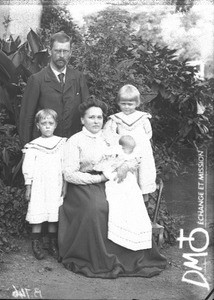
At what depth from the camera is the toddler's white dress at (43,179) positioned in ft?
14.7

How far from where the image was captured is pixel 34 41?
Result: 620cm

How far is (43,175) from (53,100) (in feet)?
2.28

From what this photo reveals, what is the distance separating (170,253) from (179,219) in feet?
2.52

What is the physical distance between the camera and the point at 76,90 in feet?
15.9

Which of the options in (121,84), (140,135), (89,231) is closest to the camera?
(89,231)

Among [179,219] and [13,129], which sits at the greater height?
[13,129]

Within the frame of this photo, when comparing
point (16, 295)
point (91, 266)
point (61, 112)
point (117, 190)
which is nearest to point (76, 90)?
point (61, 112)

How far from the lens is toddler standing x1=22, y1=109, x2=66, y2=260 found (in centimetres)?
449

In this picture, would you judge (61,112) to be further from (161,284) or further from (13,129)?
(161,284)

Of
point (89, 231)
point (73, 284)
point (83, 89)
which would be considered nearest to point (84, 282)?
point (73, 284)

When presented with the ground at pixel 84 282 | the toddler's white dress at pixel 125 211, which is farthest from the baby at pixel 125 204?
the ground at pixel 84 282

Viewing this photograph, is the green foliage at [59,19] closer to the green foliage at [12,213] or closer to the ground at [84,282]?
the green foliage at [12,213]

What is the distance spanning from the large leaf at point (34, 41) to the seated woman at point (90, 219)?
1.98 metres

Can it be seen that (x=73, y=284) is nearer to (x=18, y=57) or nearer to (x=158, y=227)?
(x=158, y=227)
